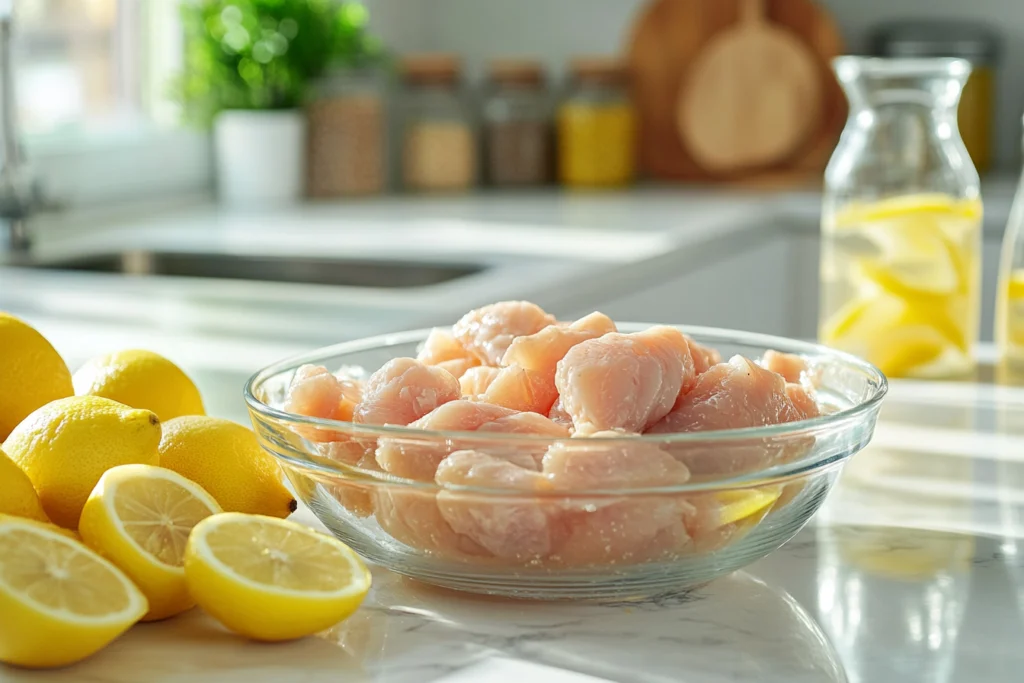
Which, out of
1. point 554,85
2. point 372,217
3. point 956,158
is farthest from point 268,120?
point 956,158

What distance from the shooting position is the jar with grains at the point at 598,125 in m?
3.08

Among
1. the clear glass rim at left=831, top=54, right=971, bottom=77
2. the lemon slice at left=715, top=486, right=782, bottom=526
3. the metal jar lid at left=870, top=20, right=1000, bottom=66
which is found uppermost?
the metal jar lid at left=870, top=20, right=1000, bottom=66

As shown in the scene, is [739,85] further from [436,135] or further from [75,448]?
[75,448]

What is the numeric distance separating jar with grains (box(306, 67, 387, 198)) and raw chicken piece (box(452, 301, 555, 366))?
2096 millimetres

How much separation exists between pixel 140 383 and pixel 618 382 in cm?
33

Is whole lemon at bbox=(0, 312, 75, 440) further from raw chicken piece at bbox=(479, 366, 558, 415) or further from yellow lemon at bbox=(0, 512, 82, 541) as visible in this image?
raw chicken piece at bbox=(479, 366, 558, 415)

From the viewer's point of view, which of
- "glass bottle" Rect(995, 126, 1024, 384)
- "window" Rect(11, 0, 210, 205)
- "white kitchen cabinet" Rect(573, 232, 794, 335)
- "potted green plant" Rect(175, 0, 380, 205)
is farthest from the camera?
"potted green plant" Rect(175, 0, 380, 205)

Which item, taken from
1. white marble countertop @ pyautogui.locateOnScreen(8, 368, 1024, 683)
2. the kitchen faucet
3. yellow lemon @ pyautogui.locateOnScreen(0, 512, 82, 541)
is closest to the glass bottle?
white marble countertop @ pyautogui.locateOnScreen(8, 368, 1024, 683)

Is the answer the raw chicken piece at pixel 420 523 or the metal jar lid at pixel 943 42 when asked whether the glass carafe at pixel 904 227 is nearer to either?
the raw chicken piece at pixel 420 523

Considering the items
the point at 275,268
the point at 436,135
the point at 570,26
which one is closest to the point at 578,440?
→ the point at 275,268

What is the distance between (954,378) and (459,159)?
1.94 metres

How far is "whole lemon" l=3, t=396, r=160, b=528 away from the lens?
27.5 inches

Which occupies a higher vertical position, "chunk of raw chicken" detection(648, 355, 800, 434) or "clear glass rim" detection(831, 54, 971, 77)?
"clear glass rim" detection(831, 54, 971, 77)

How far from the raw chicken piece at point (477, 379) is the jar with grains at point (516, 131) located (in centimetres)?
243
